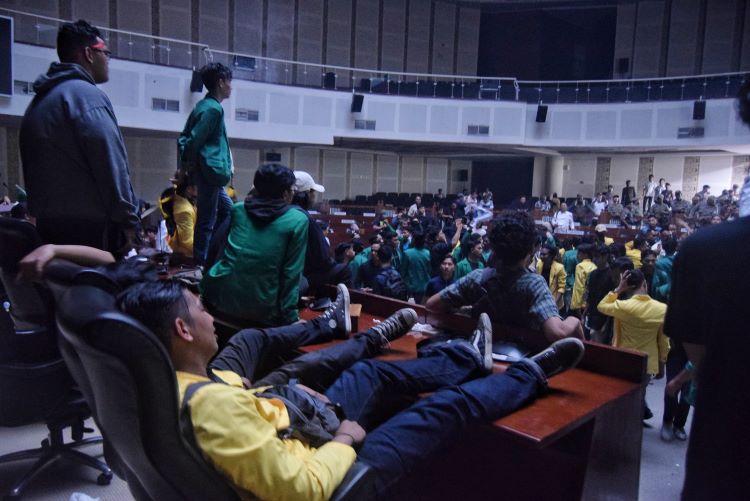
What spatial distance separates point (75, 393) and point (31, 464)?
59 cm

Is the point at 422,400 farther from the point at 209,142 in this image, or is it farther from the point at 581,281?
the point at 581,281

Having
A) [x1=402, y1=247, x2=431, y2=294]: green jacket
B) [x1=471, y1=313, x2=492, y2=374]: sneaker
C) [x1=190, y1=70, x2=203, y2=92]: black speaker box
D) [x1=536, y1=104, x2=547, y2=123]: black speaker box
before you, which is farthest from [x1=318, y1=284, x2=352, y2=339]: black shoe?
[x1=536, y1=104, x2=547, y2=123]: black speaker box

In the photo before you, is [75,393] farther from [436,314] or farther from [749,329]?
[749,329]

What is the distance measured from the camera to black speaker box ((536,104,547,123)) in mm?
18594

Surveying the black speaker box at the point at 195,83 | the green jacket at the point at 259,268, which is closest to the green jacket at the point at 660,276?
the green jacket at the point at 259,268

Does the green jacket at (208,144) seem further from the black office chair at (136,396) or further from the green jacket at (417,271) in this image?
the green jacket at (417,271)

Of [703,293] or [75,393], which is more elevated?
[703,293]

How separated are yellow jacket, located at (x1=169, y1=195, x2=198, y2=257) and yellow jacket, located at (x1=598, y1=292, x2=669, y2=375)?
3.07 meters

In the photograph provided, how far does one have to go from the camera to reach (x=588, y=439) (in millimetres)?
2264

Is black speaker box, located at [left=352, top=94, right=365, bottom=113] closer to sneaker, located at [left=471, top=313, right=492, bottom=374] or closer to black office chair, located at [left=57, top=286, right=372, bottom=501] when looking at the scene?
sneaker, located at [left=471, top=313, right=492, bottom=374]

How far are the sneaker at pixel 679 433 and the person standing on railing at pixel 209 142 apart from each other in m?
3.40

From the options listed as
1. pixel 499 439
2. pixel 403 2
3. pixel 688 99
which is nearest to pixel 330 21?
pixel 403 2

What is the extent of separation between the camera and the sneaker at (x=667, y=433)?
4176 millimetres

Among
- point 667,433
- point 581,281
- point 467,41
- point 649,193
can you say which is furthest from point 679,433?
point 467,41
